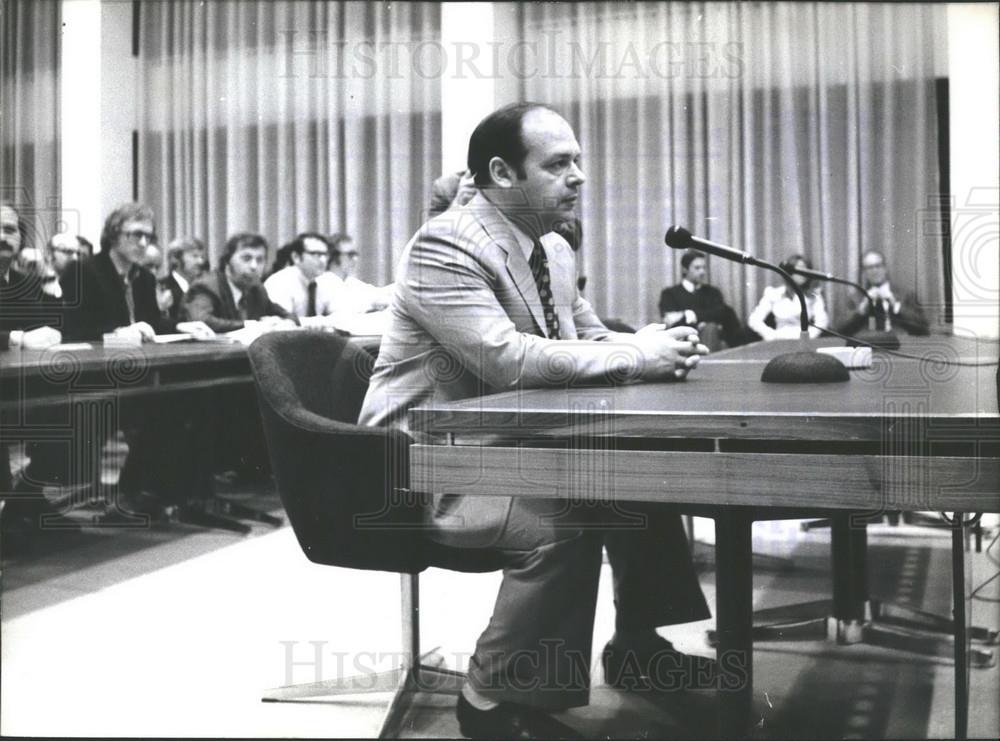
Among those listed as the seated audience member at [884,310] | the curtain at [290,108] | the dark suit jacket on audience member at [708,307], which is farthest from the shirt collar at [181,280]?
the seated audience member at [884,310]

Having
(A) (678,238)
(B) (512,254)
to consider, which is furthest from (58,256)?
(A) (678,238)

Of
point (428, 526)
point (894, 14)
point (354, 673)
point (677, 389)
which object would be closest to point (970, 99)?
point (894, 14)

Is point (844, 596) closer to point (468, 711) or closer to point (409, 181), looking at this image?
point (468, 711)

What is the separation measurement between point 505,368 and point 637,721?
0.65 m

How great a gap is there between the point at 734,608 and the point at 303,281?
2021mm

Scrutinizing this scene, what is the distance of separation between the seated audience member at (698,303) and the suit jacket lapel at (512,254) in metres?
1.80

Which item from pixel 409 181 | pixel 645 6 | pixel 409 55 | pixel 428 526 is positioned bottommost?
pixel 428 526

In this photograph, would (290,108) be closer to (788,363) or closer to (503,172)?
(503,172)

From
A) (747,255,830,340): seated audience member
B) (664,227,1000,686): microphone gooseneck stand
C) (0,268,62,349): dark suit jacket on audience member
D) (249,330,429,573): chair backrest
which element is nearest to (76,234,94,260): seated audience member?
(0,268,62,349): dark suit jacket on audience member

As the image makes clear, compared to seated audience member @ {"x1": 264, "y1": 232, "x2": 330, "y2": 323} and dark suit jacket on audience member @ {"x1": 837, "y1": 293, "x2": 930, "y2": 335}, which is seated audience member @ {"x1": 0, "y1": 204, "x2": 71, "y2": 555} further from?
dark suit jacket on audience member @ {"x1": 837, "y1": 293, "x2": 930, "y2": 335}

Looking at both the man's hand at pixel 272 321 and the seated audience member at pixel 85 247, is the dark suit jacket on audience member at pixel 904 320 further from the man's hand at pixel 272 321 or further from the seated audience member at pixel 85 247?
the seated audience member at pixel 85 247

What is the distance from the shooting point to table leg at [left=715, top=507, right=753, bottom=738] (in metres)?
1.31

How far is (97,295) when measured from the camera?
6.78 feet

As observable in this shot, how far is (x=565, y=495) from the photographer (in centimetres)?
116
